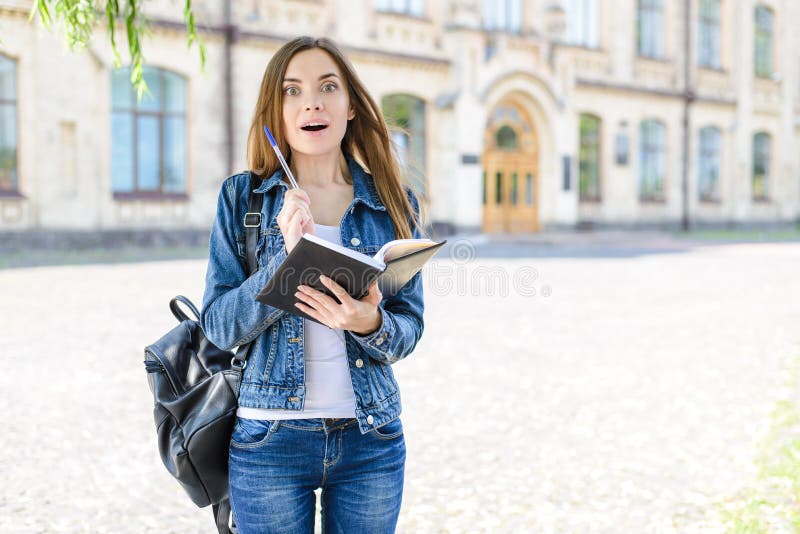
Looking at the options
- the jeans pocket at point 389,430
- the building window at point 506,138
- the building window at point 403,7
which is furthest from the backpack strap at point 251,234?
the building window at point 506,138

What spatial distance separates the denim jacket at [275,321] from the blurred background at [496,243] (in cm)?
42

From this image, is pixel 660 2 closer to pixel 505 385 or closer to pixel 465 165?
pixel 465 165

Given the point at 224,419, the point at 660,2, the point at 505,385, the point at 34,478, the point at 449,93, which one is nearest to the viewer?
the point at 224,419

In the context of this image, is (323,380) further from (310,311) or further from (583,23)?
(583,23)

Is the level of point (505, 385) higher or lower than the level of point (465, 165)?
lower

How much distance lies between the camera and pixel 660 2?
31031 millimetres

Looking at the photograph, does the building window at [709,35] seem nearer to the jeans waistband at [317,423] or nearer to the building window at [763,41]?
the building window at [763,41]

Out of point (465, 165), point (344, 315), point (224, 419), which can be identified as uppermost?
point (465, 165)

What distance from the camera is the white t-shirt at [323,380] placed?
2023 mm

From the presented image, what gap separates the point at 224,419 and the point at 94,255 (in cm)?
1648

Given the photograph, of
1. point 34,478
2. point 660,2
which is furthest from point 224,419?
point 660,2

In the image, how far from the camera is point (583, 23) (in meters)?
28.9

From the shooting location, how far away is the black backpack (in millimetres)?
2072

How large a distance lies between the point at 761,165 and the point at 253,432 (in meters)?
37.3
